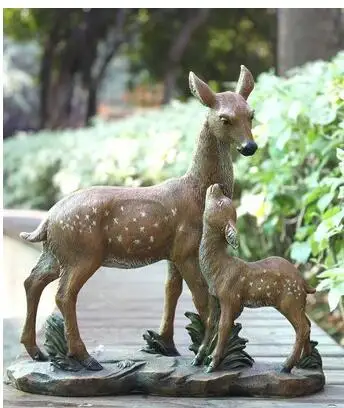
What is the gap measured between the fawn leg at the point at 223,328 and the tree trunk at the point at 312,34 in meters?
Answer: 4.72

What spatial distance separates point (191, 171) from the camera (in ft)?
7.73

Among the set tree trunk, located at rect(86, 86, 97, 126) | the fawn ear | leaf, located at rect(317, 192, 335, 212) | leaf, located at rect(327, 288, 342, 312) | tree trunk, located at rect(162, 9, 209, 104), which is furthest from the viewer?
tree trunk, located at rect(86, 86, 97, 126)

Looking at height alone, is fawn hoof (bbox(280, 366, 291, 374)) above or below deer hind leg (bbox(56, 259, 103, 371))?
below

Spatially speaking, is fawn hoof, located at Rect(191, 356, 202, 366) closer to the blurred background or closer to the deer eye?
the blurred background

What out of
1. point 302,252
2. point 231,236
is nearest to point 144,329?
point 302,252

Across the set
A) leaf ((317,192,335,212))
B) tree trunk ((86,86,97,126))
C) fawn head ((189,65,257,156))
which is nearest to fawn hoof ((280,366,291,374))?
fawn head ((189,65,257,156))

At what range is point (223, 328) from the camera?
2209 millimetres

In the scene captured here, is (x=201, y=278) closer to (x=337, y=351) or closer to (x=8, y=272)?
(x=337, y=351)

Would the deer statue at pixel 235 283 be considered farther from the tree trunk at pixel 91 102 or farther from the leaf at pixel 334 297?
the tree trunk at pixel 91 102

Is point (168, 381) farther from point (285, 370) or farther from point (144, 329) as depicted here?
point (144, 329)

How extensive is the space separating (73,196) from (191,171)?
344 millimetres

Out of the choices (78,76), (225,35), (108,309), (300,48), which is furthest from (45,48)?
(108,309)

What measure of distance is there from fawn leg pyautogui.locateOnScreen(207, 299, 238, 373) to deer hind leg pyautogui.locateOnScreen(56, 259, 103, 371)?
33 centimetres

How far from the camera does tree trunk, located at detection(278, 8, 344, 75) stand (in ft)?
21.7
